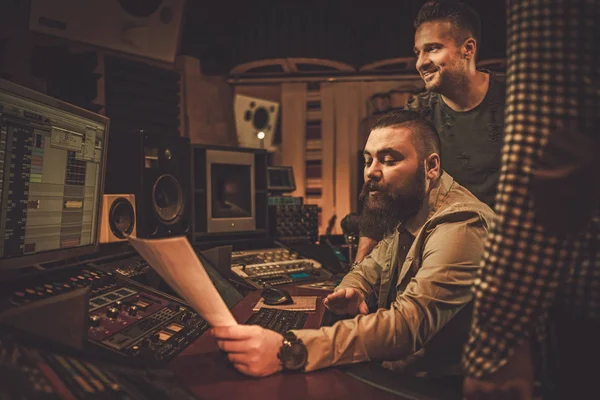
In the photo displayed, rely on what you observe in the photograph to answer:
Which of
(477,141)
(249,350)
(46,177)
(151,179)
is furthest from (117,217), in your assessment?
(477,141)

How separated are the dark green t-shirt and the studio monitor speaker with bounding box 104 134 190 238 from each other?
1162 mm

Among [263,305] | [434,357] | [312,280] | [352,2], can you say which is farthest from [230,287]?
[352,2]

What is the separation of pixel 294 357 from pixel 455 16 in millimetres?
1699

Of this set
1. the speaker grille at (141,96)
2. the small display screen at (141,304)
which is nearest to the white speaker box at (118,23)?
the speaker grille at (141,96)

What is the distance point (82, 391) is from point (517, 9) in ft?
2.59

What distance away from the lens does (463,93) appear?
2.04 meters

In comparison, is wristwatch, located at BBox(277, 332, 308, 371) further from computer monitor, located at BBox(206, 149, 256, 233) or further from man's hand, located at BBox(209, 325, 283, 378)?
computer monitor, located at BBox(206, 149, 256, 233)

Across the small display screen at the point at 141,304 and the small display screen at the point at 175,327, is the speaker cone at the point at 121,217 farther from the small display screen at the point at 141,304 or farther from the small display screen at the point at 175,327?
the small display screen at the point at 175,327

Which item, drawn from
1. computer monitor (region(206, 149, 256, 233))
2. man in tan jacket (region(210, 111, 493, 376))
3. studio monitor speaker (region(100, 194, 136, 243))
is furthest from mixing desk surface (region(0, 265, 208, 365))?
computer monitor (region(206, 149, 256, 233))

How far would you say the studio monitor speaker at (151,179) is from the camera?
1.70 metres

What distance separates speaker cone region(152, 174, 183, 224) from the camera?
1813 millimetres

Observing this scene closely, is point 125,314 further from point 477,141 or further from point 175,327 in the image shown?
point 477,141

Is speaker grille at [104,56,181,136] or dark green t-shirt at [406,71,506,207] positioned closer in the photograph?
dark green t-shirt at [406,71,506,207]

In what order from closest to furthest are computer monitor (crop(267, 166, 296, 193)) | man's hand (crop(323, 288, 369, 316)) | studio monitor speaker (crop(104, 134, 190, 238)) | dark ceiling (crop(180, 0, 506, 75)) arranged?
man's hand (crop(323, 288, 369, 316)) < studio monitor speaker (crop(104, 134, 190, 238)) < computer monitor (crop(267, 166, 296, 193)) < dark ceiling (crop(180, 0, 506, 75))
